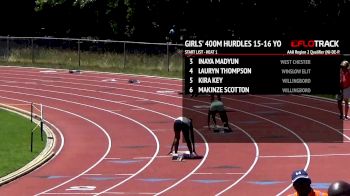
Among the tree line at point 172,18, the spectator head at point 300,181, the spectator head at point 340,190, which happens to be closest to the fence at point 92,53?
the tree line at point 172,18

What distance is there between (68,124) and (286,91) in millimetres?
7510

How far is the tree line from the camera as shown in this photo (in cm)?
5056

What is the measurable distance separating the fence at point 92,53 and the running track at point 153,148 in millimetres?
3791

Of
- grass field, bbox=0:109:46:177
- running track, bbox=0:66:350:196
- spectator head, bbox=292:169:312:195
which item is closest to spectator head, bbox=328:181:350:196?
spectator head, bbox=292:169:312:195

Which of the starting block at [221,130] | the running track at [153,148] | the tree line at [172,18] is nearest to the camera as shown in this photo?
the running track at [153,148]

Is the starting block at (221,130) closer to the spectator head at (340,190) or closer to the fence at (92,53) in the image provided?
the fence at (92,53)

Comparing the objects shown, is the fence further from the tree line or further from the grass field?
the grass field

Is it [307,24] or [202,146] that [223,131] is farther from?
[307,24]

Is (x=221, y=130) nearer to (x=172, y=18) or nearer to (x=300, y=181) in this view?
(x=300, y=181)

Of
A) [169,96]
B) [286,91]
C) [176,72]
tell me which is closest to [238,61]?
[286,91]

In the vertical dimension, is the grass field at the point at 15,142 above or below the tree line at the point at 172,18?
below

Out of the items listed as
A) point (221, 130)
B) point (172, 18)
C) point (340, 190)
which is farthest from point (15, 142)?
point (172, 18)

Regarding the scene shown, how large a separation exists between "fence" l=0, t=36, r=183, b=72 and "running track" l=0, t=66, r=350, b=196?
12.4ft

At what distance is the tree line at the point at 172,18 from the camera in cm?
5056
